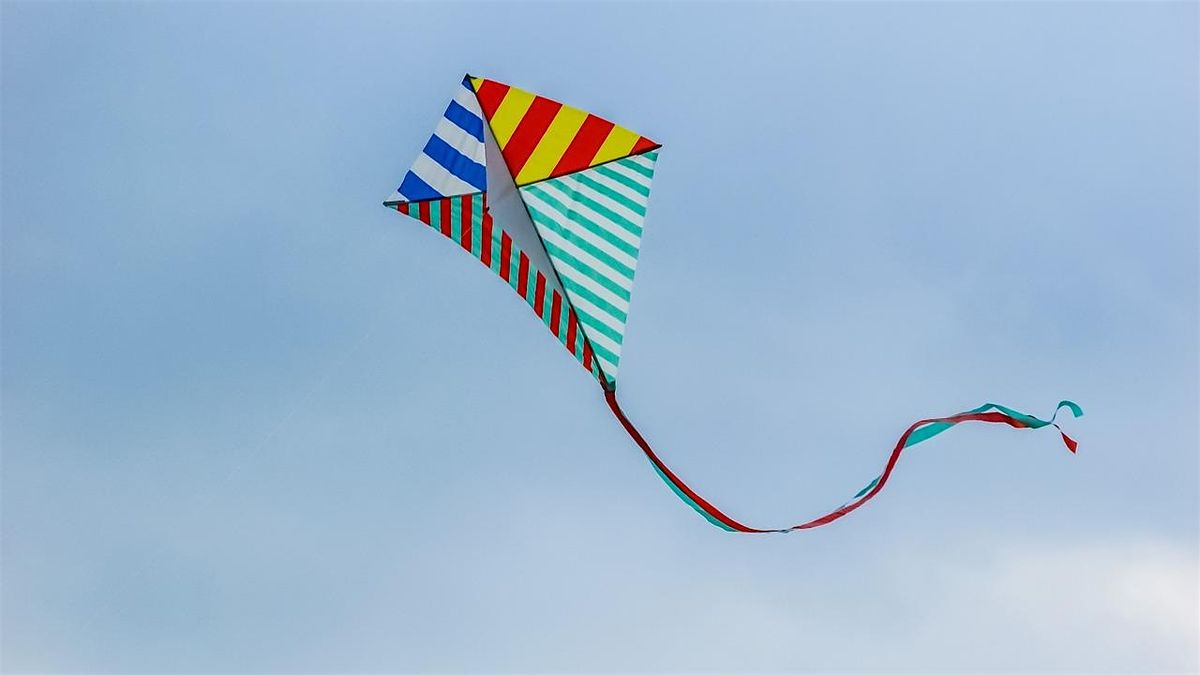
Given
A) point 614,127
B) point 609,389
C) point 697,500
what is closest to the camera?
point 697,500

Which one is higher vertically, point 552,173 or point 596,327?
point 552,173

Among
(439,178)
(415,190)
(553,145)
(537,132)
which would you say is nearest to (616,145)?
(553,145)

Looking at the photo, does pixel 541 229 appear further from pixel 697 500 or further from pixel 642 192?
pixel 697 500

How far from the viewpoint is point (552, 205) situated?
31.4 feet

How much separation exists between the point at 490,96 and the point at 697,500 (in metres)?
4.42

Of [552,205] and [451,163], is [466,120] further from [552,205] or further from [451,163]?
[552,205]

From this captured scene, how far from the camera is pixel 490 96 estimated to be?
31.9 ft

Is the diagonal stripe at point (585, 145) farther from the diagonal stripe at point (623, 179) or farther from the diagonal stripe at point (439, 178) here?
the diagonal stripe at point (439, 178)

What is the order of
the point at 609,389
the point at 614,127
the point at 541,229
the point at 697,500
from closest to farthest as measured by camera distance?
the point at 697,500 → the point at 609,389 → the point at 541,229 → the point at 614,127

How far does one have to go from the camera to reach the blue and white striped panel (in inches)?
396

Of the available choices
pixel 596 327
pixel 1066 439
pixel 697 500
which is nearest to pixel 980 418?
pixel 1066 439

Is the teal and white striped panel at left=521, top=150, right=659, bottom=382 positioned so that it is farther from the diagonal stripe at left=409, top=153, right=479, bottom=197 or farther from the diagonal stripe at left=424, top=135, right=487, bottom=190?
the diagonal stripe at left=409, top=153, right=479, bottom=197

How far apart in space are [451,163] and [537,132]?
1101 mm

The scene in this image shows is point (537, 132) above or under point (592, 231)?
above
